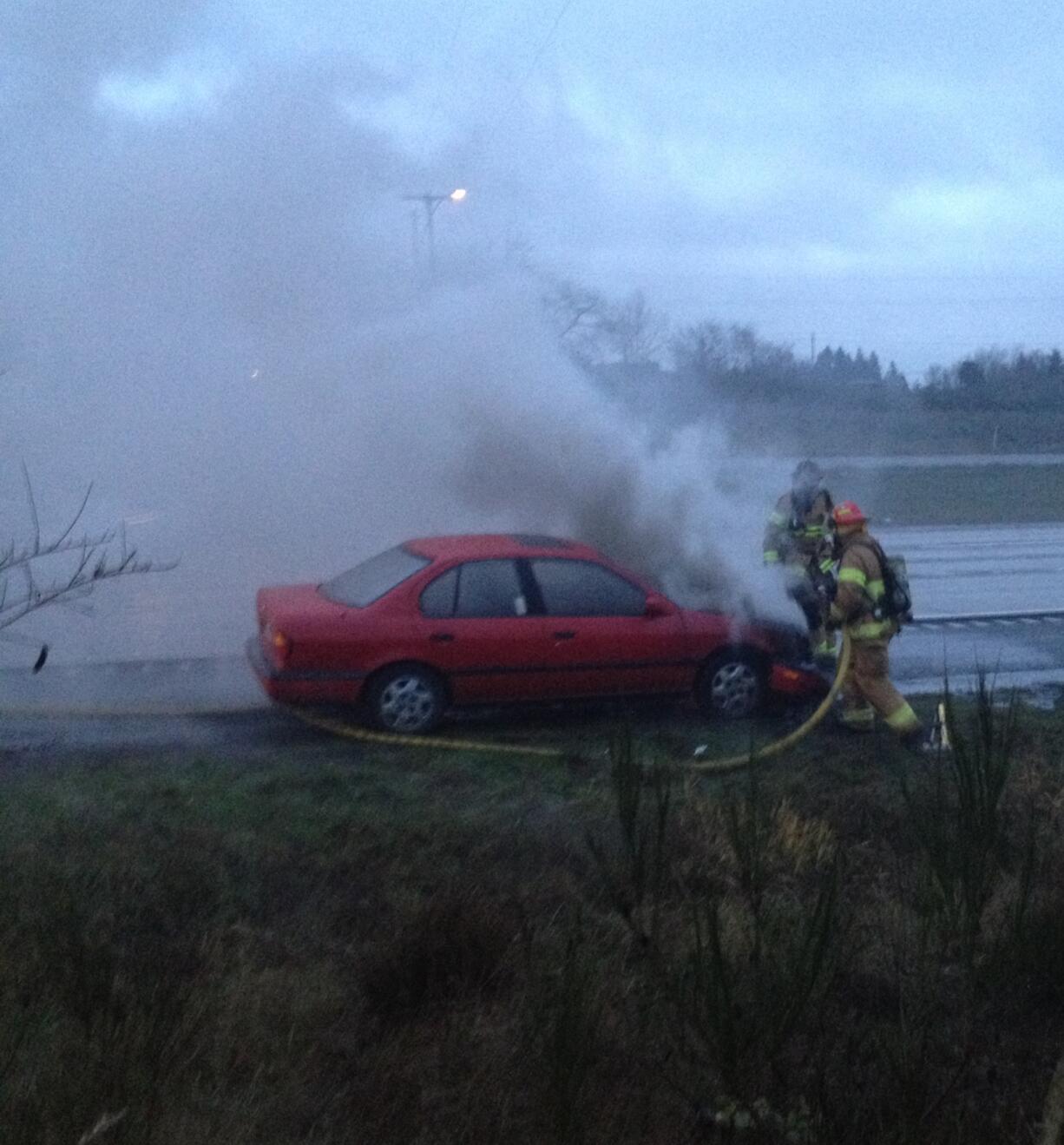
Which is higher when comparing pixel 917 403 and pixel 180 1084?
pixel 917 403

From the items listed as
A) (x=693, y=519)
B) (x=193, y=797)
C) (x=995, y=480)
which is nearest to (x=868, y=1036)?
(x=193, y=797)

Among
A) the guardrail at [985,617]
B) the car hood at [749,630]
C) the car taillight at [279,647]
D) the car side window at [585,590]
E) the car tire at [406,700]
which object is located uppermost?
the car side window at [585,590]

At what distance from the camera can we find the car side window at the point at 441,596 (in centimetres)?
942

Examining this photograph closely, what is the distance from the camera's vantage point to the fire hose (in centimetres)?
864

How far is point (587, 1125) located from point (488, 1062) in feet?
1.89

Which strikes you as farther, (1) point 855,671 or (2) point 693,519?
(2) point 693,519

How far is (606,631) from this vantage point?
9.70 meters

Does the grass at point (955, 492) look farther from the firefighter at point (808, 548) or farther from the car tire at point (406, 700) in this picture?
the car tire at point (406, 700)

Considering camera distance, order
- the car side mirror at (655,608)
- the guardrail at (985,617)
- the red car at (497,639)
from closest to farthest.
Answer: the red car at (497,639) → the car side mirror at (655,608) → the guardrail at (985,617)

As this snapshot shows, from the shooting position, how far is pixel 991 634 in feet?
46.9

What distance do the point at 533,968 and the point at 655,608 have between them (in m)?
5.53

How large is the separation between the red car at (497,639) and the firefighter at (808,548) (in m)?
0.52

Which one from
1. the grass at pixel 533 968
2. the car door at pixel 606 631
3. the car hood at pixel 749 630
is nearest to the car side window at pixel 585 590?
the car door at pixel 606 631

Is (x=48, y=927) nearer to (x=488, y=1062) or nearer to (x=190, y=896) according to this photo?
(x=190, y=896)
